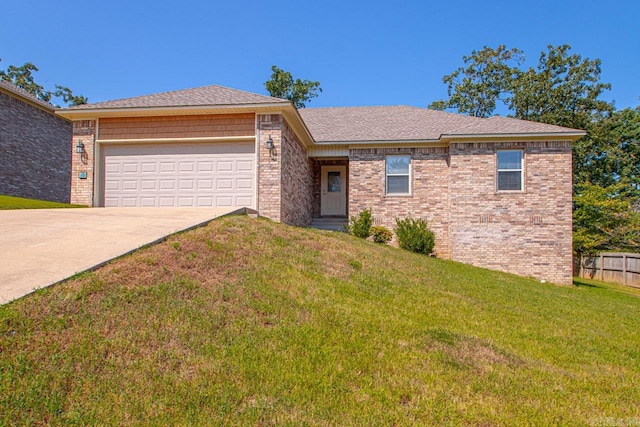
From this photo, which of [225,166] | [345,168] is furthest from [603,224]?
[225,166]

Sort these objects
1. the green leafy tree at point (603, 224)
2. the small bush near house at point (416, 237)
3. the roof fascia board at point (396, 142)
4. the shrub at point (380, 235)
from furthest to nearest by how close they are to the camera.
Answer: the green leafy tree at point (603, 224) → the roof fascia board at point (396, 142) → the shrub at point (380, 235) → the small bush near house at point (416, 237)

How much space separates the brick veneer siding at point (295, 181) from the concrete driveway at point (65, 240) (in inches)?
119

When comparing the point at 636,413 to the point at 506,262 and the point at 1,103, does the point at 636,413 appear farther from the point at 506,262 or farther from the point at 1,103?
the point at 1,103

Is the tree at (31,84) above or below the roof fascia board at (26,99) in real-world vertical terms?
above

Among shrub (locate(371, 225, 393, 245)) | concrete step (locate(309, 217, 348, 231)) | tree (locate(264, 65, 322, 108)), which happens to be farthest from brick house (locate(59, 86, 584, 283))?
tree (locate(264, 65, 322, 108))

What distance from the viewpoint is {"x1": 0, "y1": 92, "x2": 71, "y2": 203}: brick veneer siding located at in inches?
580

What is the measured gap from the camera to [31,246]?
5438 mm

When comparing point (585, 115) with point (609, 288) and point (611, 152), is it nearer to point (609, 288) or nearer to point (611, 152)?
point (611, 152)

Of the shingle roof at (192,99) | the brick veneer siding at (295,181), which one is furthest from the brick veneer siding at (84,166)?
the brick veneer siding at (295,181)

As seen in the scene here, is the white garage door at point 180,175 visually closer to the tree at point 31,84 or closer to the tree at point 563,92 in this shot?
the tree at point 563,92

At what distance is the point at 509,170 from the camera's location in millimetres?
13102

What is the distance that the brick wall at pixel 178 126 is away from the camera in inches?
438

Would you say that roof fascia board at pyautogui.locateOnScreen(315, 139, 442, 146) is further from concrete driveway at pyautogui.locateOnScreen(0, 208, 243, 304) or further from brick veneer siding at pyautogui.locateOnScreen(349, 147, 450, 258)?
concrete driveway at pyautogui.locateOnScreen(0, 208, 243, 304)

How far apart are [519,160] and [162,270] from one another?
12.3 meters
